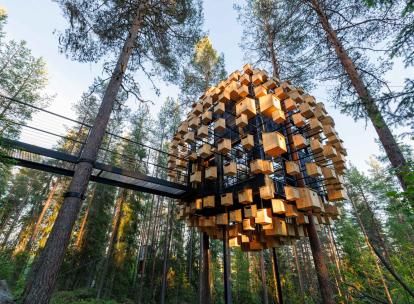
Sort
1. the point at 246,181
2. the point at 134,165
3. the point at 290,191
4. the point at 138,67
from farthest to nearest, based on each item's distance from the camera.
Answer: the point at 134,165
the point at 138,67
the point at 246,181
the point at 290,191

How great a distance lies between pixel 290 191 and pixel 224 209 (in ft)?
5.86

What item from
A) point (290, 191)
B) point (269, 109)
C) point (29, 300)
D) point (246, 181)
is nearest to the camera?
point (29, 300)

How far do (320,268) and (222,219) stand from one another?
245cm

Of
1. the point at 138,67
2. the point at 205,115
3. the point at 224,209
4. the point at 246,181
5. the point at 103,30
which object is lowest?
the point at 224,209

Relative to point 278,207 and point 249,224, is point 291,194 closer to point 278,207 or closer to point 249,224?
point 278,207

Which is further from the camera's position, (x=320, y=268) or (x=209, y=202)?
(x=209, y=202)

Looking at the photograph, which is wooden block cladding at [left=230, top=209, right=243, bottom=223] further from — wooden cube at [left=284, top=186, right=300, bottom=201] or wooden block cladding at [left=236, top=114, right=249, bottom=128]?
wooden block cladding at [left=236, top=114, right=249, bottom=128]

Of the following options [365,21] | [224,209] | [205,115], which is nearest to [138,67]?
[205,115]

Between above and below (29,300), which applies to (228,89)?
above

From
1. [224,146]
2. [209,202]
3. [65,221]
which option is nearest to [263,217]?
[209,202]

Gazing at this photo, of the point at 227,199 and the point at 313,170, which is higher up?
the point at 313,170

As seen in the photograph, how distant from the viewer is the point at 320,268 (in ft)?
15.3

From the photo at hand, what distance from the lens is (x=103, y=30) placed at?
21.7ft

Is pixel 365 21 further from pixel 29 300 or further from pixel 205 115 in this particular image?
pixel 29 300
